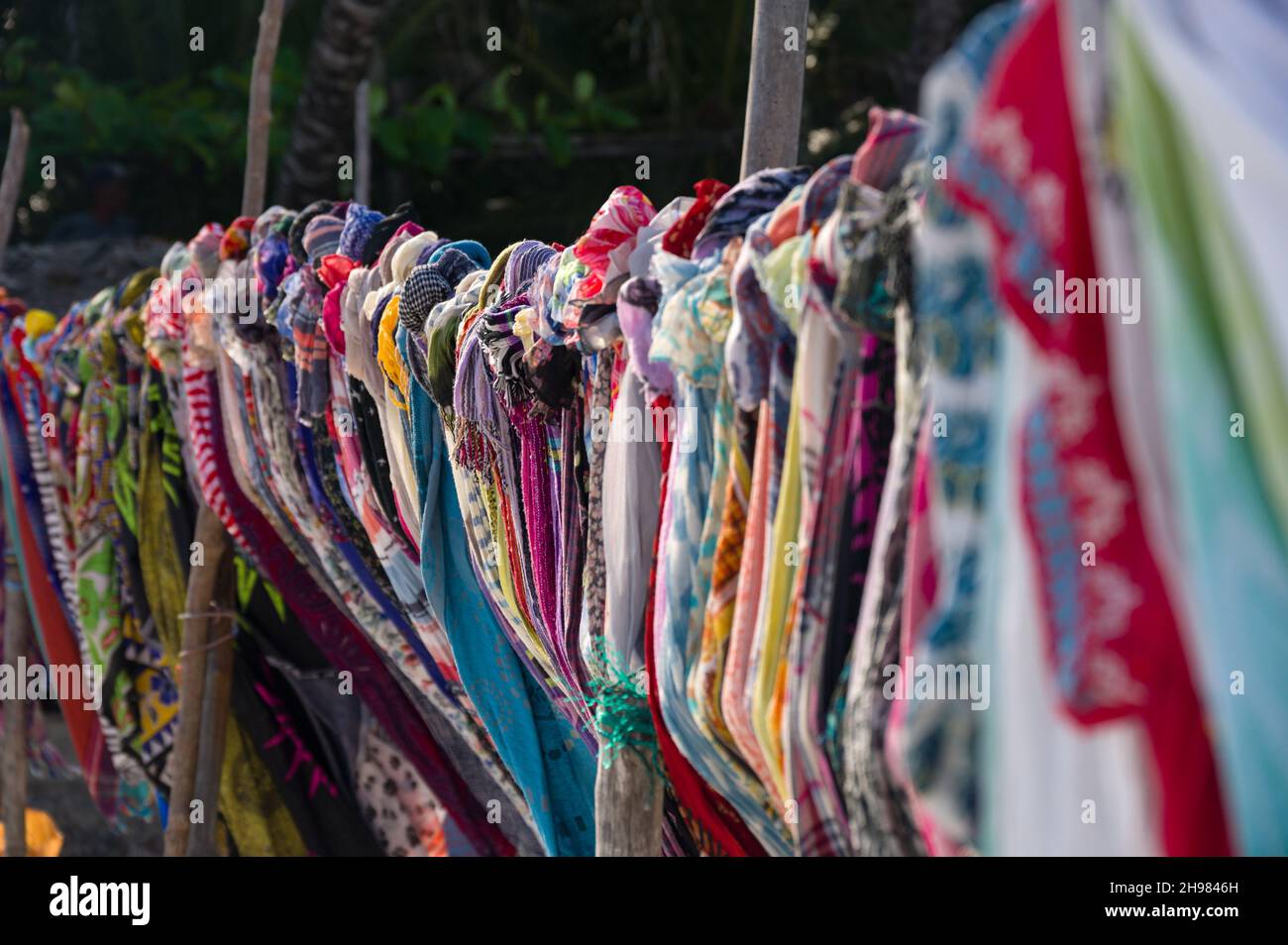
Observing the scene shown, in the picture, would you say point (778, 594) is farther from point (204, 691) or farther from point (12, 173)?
point (12, 173)

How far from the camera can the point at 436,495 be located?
2.04m

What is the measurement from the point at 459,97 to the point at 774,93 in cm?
635

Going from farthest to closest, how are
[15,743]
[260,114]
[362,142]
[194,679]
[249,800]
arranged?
1. [362,142]
2. [15,743]
3. [260,114]
4. [249,800]
5. [194,679]

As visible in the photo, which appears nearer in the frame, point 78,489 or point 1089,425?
point 1089,425

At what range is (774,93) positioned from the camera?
5.57ft

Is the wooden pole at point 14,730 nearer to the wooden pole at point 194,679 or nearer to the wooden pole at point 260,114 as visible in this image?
the wooden pole at point 194,679

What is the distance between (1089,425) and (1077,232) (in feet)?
0.33

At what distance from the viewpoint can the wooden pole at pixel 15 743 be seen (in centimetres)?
358

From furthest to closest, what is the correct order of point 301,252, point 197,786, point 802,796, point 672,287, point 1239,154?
point 197,786
point 301,252
point 672,287
point 802,796
point 1239,154

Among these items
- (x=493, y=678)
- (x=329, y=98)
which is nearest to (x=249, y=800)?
(x=493, y=678)

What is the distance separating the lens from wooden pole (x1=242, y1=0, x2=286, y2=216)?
3.02 metres

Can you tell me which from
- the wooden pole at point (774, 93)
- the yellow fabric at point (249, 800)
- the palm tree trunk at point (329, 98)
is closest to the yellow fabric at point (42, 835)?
the yellow fabric at point (249, 800)
